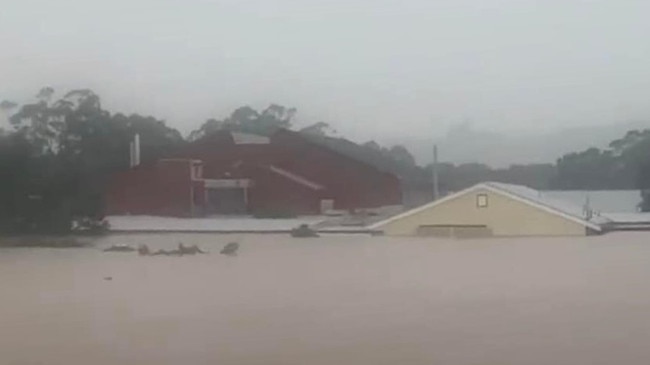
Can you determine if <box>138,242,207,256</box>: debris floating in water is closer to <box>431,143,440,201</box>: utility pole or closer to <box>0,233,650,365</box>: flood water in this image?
<box>0,233,650,365</box>: flood water

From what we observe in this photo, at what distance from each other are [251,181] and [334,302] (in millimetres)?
315

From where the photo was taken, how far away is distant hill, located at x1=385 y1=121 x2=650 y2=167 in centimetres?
206

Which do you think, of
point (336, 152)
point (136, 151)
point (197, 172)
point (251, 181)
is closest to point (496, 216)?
point (336, 152)

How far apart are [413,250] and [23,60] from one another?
95 centimetres

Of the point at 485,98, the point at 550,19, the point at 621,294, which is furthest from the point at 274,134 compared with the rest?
the point at 621,294

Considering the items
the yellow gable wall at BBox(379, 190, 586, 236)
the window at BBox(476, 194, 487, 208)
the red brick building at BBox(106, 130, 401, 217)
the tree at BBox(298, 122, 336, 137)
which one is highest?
the tree at BBox(298, 122, 336, 137)

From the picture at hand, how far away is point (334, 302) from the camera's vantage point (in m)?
2.05

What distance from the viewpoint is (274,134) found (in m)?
2.11

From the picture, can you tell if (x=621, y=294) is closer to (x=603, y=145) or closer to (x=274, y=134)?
(x=603, y=145)

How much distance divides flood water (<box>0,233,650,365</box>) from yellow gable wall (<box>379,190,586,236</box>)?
24mm

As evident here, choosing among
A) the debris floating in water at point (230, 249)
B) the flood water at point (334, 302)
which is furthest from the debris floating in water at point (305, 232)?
the debris floating in water at point (230, 249)

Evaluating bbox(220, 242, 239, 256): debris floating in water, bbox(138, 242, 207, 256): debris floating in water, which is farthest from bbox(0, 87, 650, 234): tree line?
bbox(220, 242, 239, 256): debris floating in water

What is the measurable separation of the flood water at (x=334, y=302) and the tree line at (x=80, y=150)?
0.09 m

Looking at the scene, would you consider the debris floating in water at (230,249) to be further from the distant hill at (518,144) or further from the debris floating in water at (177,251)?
the distant hill at (518,144)
